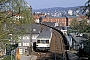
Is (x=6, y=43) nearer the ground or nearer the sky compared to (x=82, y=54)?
nearer the sky

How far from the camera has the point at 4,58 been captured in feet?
44.5

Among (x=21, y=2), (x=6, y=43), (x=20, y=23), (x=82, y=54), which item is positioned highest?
(x=21, y=2)

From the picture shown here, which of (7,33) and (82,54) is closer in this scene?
(7,33)

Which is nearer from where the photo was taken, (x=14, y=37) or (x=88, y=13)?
(x=14, y=37)

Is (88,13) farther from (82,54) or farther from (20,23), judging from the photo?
(82,54)

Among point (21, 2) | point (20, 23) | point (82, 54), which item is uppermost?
point (21, 2)

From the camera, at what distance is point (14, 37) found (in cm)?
948

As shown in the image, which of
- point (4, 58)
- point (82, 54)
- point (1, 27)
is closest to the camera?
point (1, 27)

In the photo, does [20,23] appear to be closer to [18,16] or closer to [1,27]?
[18,16]

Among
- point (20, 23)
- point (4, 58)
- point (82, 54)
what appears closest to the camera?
point (20, 23)

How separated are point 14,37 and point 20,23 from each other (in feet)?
1.84

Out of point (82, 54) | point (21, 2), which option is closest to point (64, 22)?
point (82, 54)

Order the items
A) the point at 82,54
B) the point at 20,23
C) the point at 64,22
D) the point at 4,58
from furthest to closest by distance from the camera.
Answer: the point at 64,22 < the point at 82,54 < the point at 4,58 < the point at 20,23

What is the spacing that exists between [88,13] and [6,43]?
3.33m
